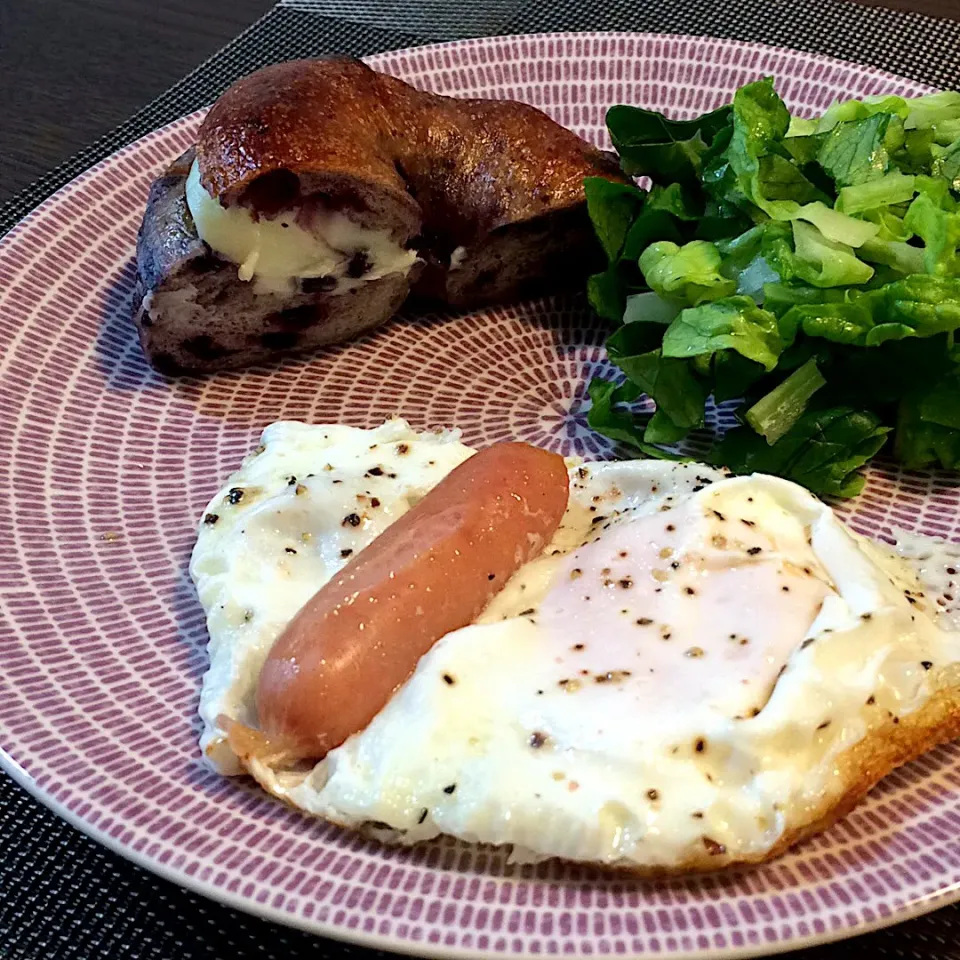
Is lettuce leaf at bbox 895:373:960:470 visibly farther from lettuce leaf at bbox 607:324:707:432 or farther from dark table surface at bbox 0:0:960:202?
dark table surface at bbox 0:0:960:202

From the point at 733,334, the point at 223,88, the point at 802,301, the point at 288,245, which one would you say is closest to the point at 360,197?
the point at 288,245

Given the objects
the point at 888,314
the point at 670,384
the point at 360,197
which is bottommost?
the point at 670,384

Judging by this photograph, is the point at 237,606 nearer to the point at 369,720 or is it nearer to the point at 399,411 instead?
the point at 369,720

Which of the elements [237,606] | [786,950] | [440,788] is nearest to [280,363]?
[237,606]

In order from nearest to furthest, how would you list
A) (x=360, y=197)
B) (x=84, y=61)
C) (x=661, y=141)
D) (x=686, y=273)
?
(x=686, y=273) → (x=360, y=197) → (x=661, y=141) → (x=84, y=61)

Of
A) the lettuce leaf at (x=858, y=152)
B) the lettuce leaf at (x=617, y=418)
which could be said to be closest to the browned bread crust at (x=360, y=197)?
the lettuce leaf at (x=617, y=418)

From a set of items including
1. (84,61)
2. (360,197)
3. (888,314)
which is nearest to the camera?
(888,314)

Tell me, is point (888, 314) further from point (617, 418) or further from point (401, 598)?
point (401, 598)

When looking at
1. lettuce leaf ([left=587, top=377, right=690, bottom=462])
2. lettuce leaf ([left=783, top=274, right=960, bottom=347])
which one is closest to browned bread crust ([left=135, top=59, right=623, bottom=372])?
lettuce leaf ([left=587, top=377, right=690, bottom=462])
